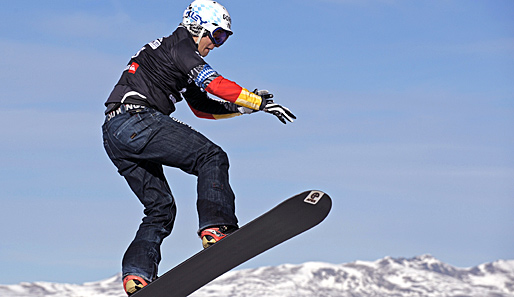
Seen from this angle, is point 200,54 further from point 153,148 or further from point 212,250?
point 212,250

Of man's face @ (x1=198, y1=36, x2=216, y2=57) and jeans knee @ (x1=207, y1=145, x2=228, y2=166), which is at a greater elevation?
man's face @ (x1=198, y1=36, x2=216, y2=57)

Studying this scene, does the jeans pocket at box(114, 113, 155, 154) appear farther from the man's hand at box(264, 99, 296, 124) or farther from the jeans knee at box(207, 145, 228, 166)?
the man's hand at box(264, 99, 296, 124)

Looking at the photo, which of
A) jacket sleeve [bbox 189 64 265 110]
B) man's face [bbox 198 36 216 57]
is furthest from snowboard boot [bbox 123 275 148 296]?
man's face [bbox 198 36 216 57]

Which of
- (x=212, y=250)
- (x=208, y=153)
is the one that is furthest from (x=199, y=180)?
(x=212, y=250)

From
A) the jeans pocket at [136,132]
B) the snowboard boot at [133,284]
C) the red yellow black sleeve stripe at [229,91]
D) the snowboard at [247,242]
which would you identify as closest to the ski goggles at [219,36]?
the red yellow black sleeve stripe at [229,91]

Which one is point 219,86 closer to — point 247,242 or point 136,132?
point 136,132

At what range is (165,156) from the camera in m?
7.91

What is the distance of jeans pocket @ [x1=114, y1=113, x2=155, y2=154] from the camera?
7.86 m

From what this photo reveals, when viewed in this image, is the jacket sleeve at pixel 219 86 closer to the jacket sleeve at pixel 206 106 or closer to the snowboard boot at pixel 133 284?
the jacket sleeve at pixel 206 106

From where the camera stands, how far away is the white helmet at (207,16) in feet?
26.6

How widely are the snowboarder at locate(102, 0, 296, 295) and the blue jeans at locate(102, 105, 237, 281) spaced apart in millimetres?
10

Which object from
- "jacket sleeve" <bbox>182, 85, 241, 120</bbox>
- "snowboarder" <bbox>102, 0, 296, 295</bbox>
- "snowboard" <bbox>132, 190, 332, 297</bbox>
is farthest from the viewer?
"jacket sleeve" <bbox>182, 85, 241, 120</bbox>

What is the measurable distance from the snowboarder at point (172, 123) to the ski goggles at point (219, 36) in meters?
0.01

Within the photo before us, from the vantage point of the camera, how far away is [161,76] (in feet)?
26.4
